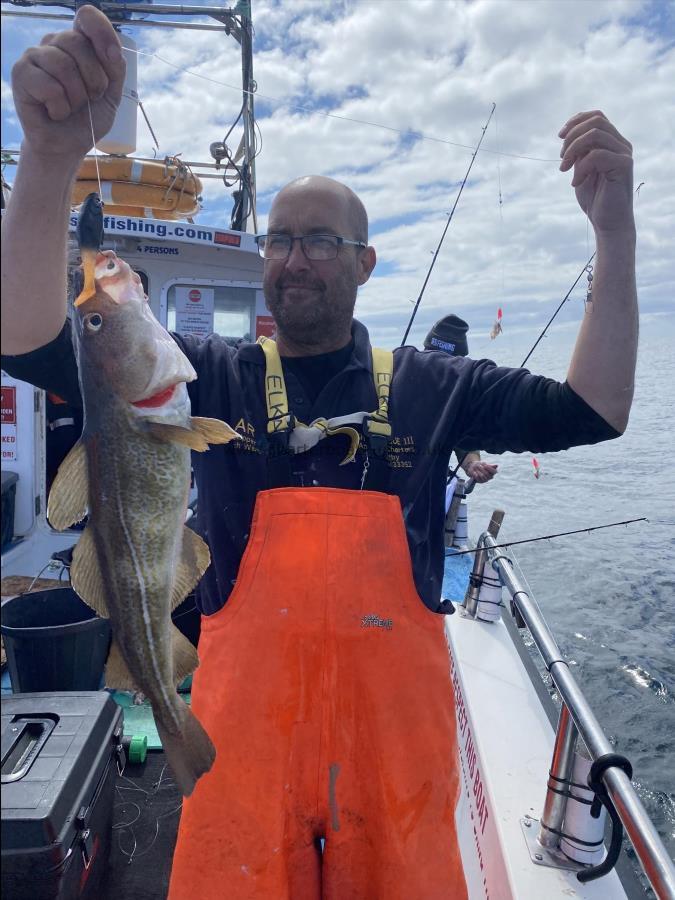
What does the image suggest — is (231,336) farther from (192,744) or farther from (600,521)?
(600,521)

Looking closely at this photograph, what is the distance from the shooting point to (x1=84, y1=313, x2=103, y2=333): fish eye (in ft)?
5.60

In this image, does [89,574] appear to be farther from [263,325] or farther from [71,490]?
[263,325]

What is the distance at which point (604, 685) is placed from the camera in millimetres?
6555

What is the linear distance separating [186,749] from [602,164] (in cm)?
211

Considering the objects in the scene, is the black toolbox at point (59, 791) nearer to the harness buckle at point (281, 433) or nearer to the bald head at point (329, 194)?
the harness buckle at point (281, 433)

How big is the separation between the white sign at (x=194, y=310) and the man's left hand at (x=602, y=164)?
18.8 feet

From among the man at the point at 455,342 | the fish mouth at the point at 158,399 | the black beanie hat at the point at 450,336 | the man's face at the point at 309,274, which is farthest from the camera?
the black beanie hat at the point at 450,336

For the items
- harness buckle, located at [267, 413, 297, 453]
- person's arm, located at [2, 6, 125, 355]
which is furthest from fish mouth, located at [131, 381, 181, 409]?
harness buckle, located at [267, 413, 297, 453]

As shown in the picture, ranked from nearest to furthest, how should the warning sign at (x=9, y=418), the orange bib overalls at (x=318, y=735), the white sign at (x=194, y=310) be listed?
the orange bib overalls at (x=318, y=735)
the warning sign at (x=9, y=418)
the white sign at (x=194, y=310)

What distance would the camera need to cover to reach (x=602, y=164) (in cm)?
206

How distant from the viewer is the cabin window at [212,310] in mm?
7406

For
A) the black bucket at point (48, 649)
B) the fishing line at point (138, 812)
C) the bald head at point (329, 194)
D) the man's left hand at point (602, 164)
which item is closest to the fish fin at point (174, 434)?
the bald head at point (329, 194)

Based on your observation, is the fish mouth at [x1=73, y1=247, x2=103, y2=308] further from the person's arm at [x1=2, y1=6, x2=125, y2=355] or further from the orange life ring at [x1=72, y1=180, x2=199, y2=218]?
the orange life ring at [x1=72, y1=180, x2=199, y2=218]

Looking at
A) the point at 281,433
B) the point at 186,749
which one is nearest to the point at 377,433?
the point at 281,433
